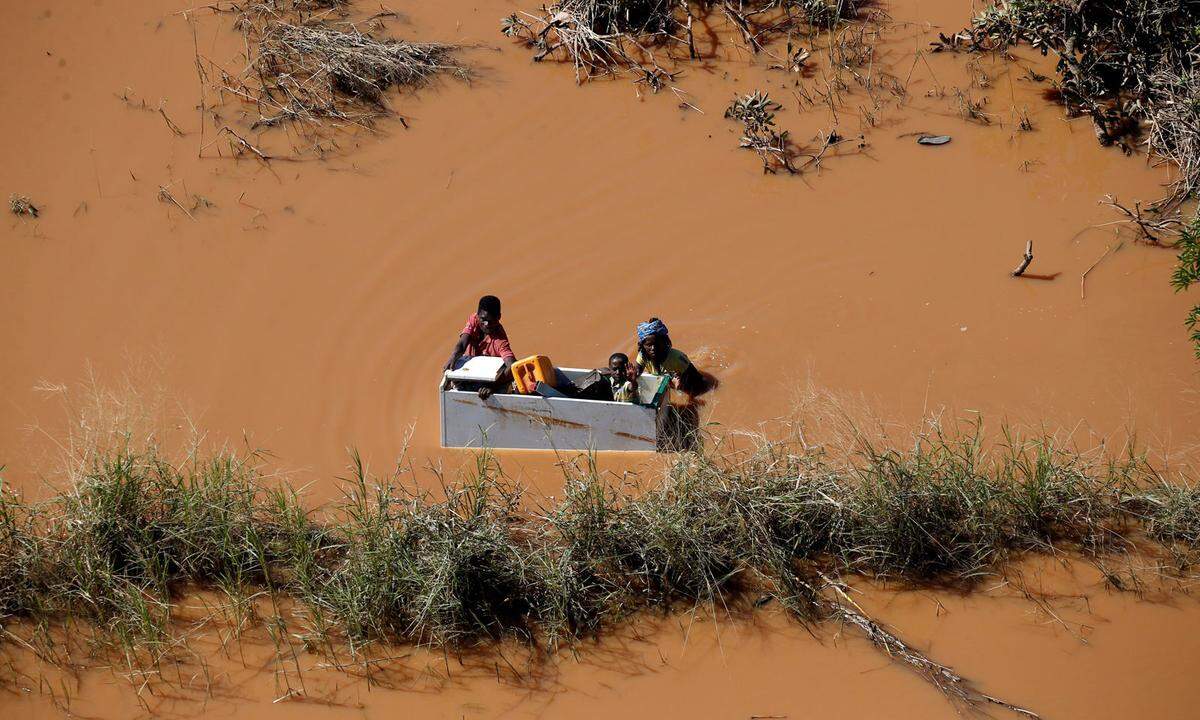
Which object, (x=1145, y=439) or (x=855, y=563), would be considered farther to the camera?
(x=1145, y=439)

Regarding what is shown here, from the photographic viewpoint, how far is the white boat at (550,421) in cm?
650

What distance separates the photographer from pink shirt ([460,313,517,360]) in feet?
22.8

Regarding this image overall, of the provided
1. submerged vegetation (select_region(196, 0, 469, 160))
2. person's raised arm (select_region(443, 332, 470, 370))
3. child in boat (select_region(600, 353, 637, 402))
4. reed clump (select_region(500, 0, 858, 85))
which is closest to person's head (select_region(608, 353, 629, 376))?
child in boat (select_region(600, 353, 637, 402))

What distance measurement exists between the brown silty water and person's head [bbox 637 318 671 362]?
472 millimetres

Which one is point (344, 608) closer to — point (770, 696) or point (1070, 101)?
point (770, 696)

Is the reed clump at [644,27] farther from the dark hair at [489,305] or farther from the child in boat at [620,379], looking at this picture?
the child in boat at [620,379]

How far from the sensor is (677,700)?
554 centimetres

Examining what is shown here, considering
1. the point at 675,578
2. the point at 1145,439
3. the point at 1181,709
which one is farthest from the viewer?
the point at 1145,439

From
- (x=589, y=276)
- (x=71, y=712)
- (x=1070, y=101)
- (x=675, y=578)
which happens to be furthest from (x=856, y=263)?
(x=71, y=712)

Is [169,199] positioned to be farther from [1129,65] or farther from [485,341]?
[1129,65]

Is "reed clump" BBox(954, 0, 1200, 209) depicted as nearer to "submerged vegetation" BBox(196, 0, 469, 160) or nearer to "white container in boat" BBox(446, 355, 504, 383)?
"submerged vegetation" BBox(196, 0, 469, 160)

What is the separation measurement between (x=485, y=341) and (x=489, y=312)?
240mm

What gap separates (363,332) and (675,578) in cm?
296

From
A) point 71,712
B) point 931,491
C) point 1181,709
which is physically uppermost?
point 931,491
